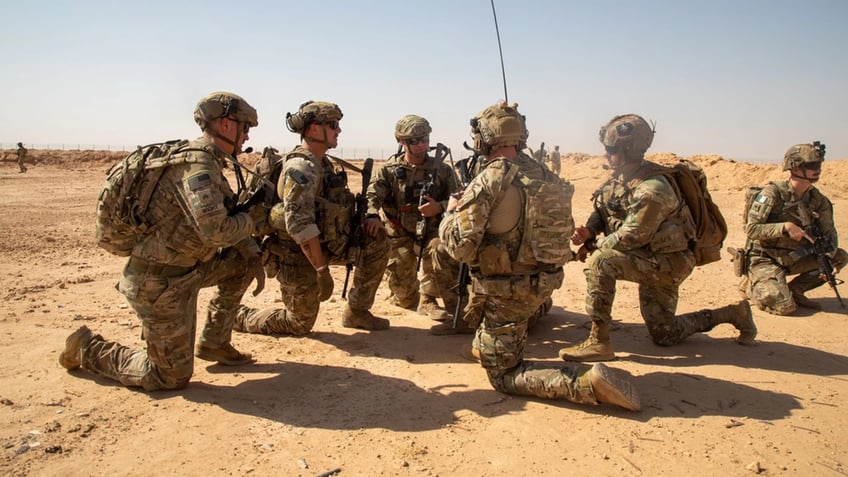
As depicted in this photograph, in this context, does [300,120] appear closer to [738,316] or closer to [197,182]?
[197,182]

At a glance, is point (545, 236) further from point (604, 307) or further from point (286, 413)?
point (286, 413)

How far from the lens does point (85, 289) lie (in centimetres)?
773

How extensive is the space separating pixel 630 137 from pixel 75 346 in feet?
17.7

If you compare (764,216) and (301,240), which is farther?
(764,216)

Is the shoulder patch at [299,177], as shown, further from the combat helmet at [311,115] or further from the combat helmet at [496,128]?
the combat helmet at [496,128]

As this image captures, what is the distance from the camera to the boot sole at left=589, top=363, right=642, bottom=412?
417 centimetres

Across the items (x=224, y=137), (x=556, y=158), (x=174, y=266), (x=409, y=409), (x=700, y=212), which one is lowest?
(x=409, y=409)

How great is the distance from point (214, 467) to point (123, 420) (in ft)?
3.54

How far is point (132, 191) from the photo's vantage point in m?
4.37

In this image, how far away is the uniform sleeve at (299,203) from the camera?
209 inches

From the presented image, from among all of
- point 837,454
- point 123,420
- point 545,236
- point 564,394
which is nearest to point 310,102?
point 545,236

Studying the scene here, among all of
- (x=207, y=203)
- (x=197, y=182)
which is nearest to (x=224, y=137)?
(x=197, y=182)

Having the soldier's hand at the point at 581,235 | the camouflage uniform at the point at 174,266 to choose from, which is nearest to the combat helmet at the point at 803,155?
the soldier's hand at the point at 581,235

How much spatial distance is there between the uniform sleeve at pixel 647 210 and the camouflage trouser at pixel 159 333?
3.76 metres
